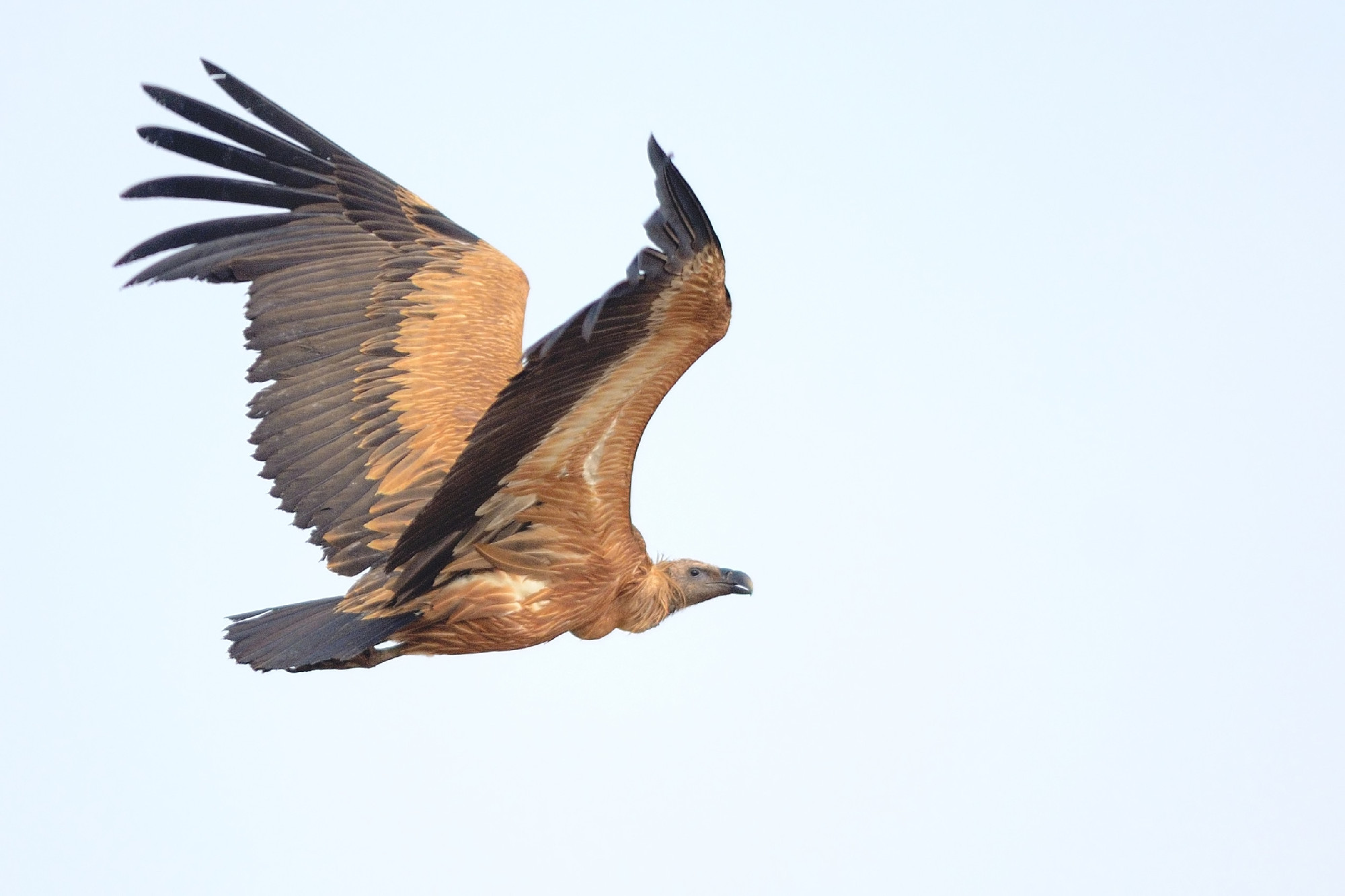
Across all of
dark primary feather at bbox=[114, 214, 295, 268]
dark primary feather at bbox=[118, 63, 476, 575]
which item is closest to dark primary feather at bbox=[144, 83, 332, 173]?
dark primary feather at bbox=[118, 63, 476, 575]

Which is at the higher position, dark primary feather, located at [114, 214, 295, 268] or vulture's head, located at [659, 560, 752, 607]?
dark primary feather, located at [114, 214, 295, 268]

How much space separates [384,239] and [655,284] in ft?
15.9

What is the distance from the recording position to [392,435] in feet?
32.8

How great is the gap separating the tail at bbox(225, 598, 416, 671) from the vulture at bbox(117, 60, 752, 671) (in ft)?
0.05

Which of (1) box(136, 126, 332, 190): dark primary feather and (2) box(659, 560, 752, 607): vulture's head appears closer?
(2) box(659, 560, 752, 607): vulture's head

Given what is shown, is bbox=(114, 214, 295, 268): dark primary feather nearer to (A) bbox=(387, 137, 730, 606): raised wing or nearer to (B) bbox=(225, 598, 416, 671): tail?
(B) bbox=(225, 598, 416, 671): tail

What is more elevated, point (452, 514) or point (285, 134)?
point (285, 134)

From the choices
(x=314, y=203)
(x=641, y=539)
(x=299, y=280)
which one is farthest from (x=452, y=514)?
(x=314, y=203)

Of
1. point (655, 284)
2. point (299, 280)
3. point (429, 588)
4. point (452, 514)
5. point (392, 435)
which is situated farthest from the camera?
point (299, 280)

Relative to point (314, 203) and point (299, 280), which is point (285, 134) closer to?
point (314, 203)

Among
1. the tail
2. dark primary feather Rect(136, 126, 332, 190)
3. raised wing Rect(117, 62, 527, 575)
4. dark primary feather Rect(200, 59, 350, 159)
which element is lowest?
the tail

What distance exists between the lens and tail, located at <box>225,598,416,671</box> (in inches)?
338

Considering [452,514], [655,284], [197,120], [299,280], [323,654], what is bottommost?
[323,654]

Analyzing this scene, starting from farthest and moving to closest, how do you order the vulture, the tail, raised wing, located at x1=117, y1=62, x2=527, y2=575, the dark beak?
the dark beak
raised wing, located at x1=117, y1=62, x2=527, y2=575
the tail
the vulture
